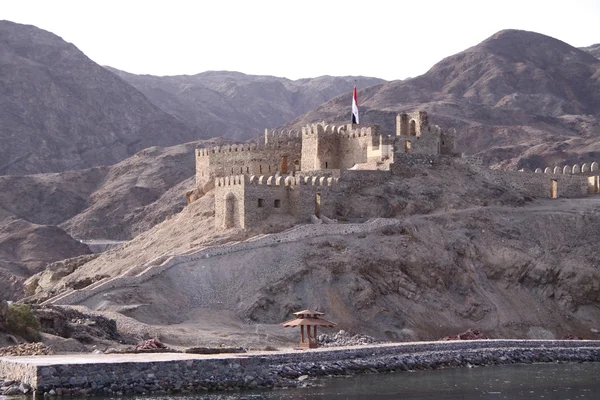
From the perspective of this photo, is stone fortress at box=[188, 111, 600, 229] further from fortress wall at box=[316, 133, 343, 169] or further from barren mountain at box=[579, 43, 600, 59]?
barren mountain at box=[579, 43, 600, 59]

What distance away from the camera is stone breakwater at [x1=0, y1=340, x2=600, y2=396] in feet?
134

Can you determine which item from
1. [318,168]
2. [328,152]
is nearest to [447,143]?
[328,152]

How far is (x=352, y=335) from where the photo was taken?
5716 centimetres

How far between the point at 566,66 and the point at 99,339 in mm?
123206

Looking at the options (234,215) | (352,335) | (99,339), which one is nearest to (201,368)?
(99,339)

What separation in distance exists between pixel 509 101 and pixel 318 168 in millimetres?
81090

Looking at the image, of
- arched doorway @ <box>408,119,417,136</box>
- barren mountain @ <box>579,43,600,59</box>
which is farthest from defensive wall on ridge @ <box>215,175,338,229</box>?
barren mountain @ <box>579,43,600,59</box>

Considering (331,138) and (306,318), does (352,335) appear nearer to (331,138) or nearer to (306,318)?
(306,318)

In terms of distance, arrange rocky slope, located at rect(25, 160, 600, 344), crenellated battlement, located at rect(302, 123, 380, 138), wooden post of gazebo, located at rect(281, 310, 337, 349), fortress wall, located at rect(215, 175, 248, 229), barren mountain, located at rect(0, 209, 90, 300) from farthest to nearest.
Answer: barren mountain, located at rect(0, 209, 90, 300)
crenellated battlement, located at rect(302, 123, 380, 138)
fortress wall, located at rect(215, 175, 248, 229)
rocky slope, located at rect(25, 160, 600, 344)
wooden post of gazebo, located at rect(281, 310, 337, 349)

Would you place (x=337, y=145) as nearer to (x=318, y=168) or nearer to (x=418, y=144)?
(x=318, y=168)

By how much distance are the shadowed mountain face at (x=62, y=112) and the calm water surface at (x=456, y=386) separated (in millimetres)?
92697

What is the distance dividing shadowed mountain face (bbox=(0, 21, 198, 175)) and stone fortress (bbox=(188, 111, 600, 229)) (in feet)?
221

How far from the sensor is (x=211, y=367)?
1730 inches

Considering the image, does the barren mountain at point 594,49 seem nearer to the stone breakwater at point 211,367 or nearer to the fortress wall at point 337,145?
the fortress wall at point 337,145
